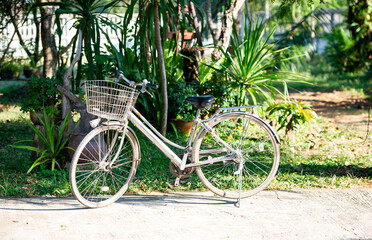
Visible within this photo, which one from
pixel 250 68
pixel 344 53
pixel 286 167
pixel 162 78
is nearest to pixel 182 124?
pixel 162 78

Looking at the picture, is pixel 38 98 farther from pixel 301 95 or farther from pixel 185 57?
pixel 301 95

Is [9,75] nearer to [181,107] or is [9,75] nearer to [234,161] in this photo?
[181,107]

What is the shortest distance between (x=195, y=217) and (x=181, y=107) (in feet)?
8.25

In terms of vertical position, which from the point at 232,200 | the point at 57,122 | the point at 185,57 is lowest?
the point at 232,200

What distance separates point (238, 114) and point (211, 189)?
28.3 inches

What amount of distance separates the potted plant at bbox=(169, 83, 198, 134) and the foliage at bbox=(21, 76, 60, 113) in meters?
1.51

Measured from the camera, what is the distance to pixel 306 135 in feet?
21.6

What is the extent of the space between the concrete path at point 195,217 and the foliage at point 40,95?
5.91 feet

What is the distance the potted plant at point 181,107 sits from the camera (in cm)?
589

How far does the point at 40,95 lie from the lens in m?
5.45

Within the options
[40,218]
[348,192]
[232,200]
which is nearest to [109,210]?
[40,218]

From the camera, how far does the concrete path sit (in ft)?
10.7

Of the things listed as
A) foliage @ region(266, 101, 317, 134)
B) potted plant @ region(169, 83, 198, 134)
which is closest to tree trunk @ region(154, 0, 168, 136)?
potted plant @ region(169, 83, 198, 134)

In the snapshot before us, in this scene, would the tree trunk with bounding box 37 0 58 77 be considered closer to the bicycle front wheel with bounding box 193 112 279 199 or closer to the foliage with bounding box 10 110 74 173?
the foliage with bounding box 10 110 74 173
